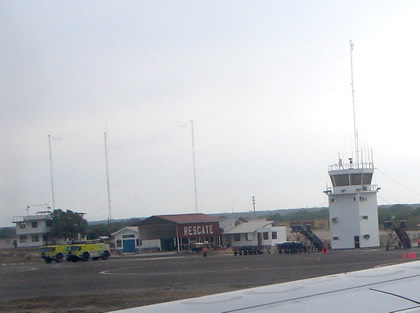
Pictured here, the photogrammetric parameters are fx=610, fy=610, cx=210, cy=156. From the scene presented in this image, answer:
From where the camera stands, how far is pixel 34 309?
22.2 m

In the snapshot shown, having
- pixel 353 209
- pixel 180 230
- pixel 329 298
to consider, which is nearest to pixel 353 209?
pixel 353 209

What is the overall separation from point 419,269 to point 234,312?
2008 mm

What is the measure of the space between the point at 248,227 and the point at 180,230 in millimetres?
8517

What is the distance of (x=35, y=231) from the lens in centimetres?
5847

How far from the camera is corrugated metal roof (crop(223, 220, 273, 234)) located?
7445 centimetres

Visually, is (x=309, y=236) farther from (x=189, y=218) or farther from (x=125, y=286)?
(x=125, y=286)

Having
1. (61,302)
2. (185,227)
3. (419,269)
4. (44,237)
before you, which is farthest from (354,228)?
(419,269)

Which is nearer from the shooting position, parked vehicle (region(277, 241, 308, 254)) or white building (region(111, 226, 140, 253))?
parked vehicle (region(277, 241, 308, 254))

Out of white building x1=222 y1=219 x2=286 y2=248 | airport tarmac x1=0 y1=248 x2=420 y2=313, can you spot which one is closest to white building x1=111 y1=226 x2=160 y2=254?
white building x1=222 y1=219 x2=286 y2=248

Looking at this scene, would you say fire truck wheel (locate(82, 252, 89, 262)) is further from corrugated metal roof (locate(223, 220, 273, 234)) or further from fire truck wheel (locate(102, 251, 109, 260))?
corrugated metal roof (locate(223, 220, 273, 234))

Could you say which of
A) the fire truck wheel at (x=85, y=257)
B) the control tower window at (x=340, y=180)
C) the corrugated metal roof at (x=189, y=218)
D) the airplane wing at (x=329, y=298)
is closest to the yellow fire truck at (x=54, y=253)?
the fire truck wheel at (x=85, y=257)

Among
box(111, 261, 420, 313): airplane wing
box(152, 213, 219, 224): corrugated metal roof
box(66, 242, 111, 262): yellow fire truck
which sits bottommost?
box(66, 242, 111, 262): yellow fire truck

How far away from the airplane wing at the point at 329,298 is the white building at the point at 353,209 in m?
57.2

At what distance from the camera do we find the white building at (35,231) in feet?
179
